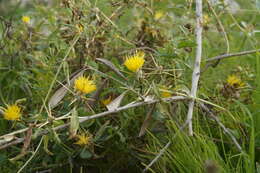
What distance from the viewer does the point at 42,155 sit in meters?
1.34

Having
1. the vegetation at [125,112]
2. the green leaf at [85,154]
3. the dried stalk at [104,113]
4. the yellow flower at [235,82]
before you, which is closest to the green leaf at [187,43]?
the vegetation at [125,112]

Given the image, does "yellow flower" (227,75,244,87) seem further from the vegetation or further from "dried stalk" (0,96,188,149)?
"dried stalk" (0,96,188,149)

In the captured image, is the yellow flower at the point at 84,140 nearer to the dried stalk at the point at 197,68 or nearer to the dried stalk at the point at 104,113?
the dried stalk at the point at 104,113

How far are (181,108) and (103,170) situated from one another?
0.33 meters

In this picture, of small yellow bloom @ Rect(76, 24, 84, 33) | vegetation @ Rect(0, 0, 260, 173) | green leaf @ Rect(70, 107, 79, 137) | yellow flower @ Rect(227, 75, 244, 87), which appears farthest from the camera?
yellow flower @ Rect(227, 75, 244, 87)

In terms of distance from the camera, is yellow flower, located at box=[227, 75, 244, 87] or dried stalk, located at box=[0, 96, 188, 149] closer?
dried stalk, located at box=[0, 96, 188, 149]

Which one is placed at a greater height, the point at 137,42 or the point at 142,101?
the point at 137,42

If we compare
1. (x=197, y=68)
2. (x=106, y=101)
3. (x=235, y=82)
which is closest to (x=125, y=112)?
(x=106, y=101)

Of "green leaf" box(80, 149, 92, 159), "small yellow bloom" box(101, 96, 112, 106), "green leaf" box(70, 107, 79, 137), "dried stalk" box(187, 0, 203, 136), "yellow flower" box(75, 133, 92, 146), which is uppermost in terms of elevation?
"dried stalk" box(187, 0, 203, 136)

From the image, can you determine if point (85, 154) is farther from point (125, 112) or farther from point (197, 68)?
point (197, 68)

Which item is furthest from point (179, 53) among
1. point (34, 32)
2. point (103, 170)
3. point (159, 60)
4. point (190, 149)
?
point (34, 32)

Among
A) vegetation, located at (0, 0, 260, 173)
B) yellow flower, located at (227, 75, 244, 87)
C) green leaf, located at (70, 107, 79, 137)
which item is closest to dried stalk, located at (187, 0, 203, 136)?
vegetation, located at (0, 0, 260, 173)

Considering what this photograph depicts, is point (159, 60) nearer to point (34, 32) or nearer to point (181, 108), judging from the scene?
point (181, 108)

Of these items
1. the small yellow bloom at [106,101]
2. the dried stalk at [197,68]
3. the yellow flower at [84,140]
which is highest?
the dried stalk at [197,68]
